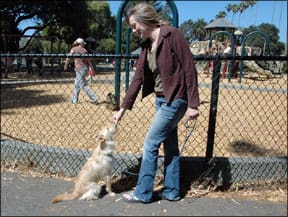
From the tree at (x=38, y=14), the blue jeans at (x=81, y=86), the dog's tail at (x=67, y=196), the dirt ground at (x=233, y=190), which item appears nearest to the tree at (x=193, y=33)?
the blue jeans at (x=81, y=86)

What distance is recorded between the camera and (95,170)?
312 cm

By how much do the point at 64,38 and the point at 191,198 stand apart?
33.3 metres

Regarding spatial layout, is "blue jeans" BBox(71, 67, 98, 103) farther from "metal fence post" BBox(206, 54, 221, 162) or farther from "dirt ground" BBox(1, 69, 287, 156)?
"metal fence post" BBox(206, 54, 221, 162)

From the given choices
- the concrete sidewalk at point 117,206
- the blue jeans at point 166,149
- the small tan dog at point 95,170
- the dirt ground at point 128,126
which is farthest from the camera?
the dirt ground at point 128,126

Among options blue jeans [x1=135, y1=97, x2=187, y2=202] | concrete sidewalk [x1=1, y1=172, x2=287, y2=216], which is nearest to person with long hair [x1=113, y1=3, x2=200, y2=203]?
blue jeans [x1=135, y1=97, x2=187, y2=202]

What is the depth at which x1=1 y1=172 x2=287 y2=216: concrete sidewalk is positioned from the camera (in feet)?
9.84

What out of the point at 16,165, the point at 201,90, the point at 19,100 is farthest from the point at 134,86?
the point at 201,90

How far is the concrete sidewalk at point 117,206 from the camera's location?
300cm

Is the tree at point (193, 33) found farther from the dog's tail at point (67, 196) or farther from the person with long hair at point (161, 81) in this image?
the dog's tail at point (67, 196)

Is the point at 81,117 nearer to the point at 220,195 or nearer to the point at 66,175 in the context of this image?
the point at 66,175

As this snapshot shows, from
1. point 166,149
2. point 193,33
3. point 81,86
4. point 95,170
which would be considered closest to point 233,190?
point 166,149

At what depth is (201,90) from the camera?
11.0 metres

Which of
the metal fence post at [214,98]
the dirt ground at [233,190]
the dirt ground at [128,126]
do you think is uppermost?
the metal fence post at [214,98]

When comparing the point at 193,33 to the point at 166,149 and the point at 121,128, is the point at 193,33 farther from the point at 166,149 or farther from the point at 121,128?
the point at 166,149
